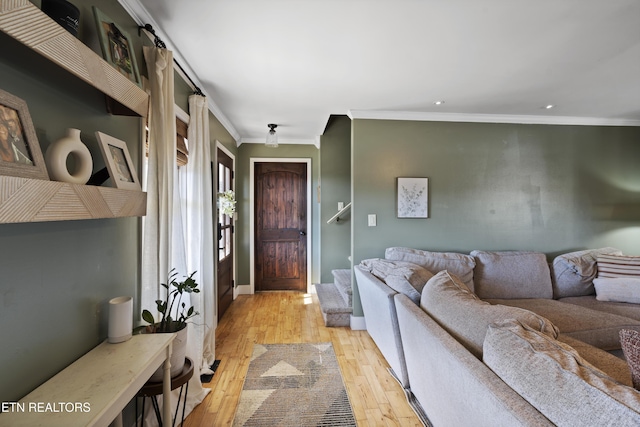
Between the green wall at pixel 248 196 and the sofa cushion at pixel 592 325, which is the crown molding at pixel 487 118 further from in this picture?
the sofa cushion at pixel 592 325

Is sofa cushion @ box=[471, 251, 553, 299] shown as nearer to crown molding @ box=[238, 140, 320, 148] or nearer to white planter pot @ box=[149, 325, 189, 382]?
white planter pot @ box=[149, 325, 189, 382]

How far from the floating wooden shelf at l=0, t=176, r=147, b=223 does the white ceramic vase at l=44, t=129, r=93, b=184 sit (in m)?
0.07

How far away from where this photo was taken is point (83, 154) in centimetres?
100

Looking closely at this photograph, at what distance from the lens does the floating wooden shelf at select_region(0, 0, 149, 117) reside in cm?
70

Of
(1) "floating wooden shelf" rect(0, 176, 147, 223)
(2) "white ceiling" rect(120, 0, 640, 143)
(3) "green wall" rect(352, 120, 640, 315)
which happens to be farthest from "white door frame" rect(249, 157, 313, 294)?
(1) "floating wooden shelf" rect(0, 176, 147, 223)

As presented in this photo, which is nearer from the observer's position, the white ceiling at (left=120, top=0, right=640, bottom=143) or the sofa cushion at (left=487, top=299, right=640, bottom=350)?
the white ceiling at (left=120, top=0, right=640, bottom=143)

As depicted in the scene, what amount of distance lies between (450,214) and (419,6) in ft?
7.14

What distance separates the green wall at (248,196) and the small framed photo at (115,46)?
309 centimetres

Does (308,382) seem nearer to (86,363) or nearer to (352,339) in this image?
(352,339)

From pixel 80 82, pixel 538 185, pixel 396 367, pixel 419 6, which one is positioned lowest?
pixel 396 367

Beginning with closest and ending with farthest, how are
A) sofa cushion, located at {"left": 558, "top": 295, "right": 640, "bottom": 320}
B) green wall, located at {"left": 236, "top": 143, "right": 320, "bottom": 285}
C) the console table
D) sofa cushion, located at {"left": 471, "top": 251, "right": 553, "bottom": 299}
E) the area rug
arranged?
1. the console table
2. the area rug
3. sofa cushion, located at {"left": 558, "top": 295, "right": 640, "bottom": 320}
4. sofa cushion, located at {"left": 471, "top": 251, "right": 553, "bottom": 299}
5. green wall, located at {"left": 236, "top": 143, "right": 320, "bottom": 285}

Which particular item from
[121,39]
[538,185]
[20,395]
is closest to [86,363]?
[20,395]

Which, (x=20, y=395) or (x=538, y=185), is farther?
(x=538, y=185)

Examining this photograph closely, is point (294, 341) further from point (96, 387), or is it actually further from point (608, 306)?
point (608, 306)
